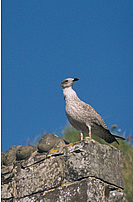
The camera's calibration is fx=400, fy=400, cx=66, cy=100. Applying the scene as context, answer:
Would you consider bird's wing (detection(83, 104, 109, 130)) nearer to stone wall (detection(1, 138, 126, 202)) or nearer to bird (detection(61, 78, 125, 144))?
bird (detection(61, 78, 125, 144))

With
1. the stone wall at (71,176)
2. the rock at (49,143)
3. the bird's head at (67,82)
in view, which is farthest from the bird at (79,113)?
the stone wall at (71,176)

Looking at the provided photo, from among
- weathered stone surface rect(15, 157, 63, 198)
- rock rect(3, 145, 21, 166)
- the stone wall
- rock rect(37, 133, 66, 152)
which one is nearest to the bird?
rock rect(37, 133, 66, 152)

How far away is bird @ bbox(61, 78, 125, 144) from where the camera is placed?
16.3 feet

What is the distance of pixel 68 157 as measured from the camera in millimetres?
4426

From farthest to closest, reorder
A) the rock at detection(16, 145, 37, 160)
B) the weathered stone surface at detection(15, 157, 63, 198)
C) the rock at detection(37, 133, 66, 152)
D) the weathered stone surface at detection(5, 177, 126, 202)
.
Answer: the rock at detection(16, 145, 37, 160) → the rock at detection(37, 133, 66, 152) → the weathered stone surface at detection(15, 157, 63, 198) → the weathered stone surface at detection(5, 177, 126, 202)

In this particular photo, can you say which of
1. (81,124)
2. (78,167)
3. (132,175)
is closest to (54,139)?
(81,124)

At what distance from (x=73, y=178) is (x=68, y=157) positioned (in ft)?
0.82

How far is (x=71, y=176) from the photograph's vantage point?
170 inches

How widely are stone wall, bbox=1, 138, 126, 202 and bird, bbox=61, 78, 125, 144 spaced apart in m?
0.54

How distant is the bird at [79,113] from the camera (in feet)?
16.3

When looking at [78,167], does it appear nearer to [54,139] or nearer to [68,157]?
[68,157]

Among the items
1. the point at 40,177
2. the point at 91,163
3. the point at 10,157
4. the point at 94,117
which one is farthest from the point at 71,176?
the point at 10,157

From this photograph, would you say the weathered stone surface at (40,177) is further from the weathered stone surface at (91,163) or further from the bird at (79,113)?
the bird at (79,113)

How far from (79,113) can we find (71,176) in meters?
0.93
